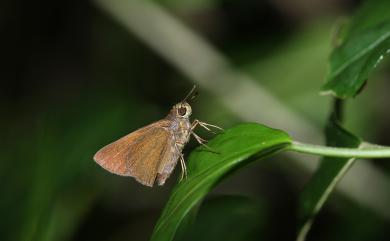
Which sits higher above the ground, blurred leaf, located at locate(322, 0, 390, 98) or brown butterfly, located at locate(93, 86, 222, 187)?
blurred leaf, located at locate(322, 0, 390, 98)

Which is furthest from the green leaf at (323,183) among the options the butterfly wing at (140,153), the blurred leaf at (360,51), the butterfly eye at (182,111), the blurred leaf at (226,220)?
the butterfly eye at (182,111)

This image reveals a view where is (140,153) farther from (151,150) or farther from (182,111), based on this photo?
(182,111)

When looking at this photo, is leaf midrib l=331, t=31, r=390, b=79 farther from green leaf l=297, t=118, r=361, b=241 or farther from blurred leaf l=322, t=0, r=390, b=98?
green leaf l=297, t=118, r=361, b=241

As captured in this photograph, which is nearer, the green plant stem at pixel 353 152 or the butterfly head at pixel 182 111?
the green plant stem at pixel 353 152

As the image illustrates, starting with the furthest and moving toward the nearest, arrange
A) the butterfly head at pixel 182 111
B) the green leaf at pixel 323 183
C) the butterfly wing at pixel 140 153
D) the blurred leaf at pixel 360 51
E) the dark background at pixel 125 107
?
the dark background at pixel 125 107, the butterfly head at pixel 182 111, the butterfly wing at pixel 140 153, the blurred leaf at pixel 360 51, the green leaf at pixel 323 183

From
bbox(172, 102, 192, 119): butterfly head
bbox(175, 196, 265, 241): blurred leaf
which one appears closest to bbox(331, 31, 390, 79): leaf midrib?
bbox(175, 196, 265, 241): blurred leaf

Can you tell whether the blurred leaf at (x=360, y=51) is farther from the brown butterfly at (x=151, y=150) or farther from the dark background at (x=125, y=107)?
the dark background at (x=125, y=107)

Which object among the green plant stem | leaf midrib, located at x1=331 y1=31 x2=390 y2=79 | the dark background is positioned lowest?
the dark background
